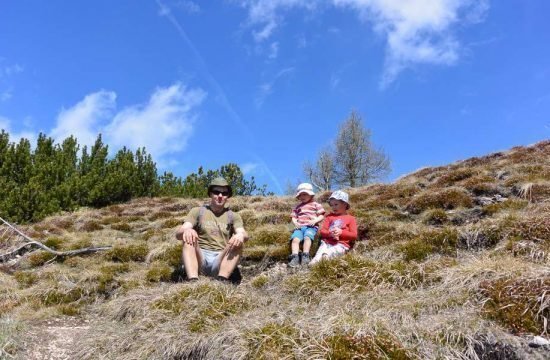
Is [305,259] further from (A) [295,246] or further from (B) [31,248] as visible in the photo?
(B) [31,248]

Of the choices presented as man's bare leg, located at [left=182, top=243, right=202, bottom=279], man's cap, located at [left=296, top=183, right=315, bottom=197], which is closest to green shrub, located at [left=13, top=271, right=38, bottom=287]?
man's bare leg, located at [left=182, top=243, right=202, bottom=279]

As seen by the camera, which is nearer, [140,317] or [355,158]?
[140,317]

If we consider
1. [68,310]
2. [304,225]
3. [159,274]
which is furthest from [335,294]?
[68,310]

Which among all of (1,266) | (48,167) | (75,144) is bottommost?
(1,266)

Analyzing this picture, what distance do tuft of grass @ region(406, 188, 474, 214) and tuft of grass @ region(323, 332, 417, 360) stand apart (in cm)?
652

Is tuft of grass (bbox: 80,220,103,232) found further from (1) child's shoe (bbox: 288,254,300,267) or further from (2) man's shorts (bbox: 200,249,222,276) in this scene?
(1) child's shoe (bbox: 288,254,300,267)

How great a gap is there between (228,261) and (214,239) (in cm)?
68

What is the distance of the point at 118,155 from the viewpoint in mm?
22297

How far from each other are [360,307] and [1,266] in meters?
8.23

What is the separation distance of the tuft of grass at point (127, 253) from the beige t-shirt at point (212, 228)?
2629mm

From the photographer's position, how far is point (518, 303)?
4.58 meters

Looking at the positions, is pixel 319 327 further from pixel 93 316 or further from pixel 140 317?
pixel 93 316

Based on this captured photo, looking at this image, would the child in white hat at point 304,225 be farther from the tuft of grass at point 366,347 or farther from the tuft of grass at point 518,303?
the tuft of grass at point 366,347

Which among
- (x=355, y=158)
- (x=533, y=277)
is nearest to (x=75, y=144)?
(x=533, y=277)
